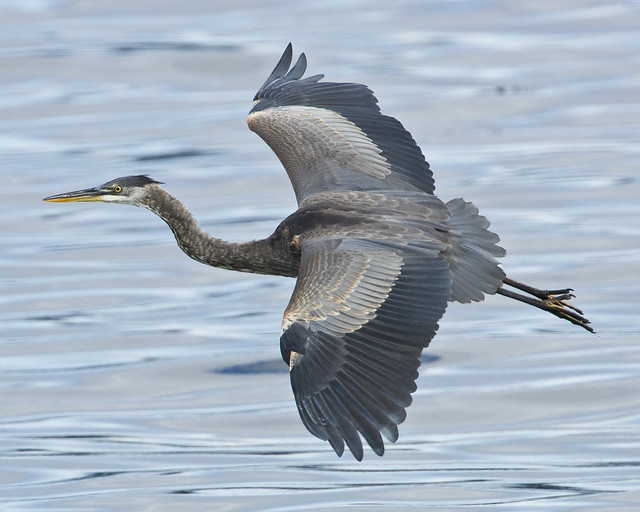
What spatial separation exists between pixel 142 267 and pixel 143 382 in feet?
12.1

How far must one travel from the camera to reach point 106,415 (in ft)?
47.9

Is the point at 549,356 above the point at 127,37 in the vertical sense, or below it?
below

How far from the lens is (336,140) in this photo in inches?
446

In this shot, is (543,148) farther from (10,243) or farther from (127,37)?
(127,37)

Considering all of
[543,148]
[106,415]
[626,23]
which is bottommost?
[106,415]

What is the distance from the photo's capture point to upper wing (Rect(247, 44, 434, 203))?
35.9ft

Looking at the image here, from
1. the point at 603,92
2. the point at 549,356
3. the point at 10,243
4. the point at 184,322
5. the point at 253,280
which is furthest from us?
the point at 603,92

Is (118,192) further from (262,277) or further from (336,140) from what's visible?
(262,277)

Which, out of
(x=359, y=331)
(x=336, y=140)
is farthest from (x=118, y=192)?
(x=359, y=331)

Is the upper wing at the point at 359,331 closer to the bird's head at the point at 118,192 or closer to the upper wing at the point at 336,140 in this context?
the upper wing at the point at 336,140

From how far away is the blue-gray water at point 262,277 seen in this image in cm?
1287

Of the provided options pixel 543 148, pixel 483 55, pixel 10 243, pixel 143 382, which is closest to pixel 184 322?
pixel 143 382

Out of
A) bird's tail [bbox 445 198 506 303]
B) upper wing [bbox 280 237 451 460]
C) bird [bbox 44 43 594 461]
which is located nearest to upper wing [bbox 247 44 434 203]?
bird [bbox 44 43 594 461]

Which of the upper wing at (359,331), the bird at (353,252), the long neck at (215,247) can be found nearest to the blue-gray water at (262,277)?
the long neck at (215,247)
